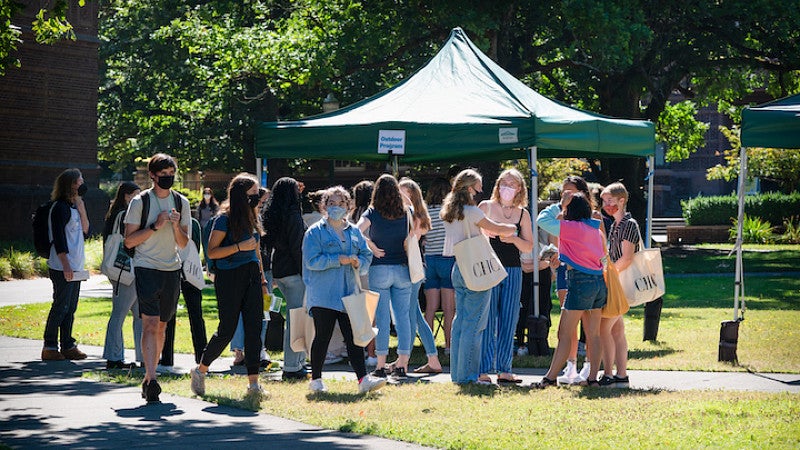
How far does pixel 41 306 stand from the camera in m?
19.6

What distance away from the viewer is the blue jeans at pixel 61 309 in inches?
501

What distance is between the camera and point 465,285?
1048cm

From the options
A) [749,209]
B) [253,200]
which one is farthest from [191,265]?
[749,209]

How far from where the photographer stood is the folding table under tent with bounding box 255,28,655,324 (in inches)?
507

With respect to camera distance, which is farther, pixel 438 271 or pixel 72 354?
pixel 72 354

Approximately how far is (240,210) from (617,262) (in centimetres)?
339

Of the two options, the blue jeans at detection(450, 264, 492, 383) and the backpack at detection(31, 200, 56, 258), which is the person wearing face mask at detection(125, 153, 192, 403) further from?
the backpack at detection(31, 200, 56, 258)

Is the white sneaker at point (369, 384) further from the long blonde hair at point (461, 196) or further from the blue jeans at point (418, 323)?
the long blonde hair at point (461, 196)

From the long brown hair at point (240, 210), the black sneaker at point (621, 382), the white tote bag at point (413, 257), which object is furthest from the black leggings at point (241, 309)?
the black sneaker at point (621, 382)

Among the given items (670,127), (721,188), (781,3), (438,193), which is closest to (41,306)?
(438,193)

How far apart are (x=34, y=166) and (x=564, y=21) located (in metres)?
15.5

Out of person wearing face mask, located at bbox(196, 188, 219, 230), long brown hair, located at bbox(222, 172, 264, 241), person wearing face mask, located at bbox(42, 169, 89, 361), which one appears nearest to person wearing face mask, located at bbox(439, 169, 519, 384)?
long brown hair, located at bbox(222, 172, 264, 241)

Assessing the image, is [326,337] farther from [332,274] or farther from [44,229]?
[44,229]

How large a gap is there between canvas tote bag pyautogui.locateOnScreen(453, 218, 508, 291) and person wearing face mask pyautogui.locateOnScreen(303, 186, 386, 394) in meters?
0.82
